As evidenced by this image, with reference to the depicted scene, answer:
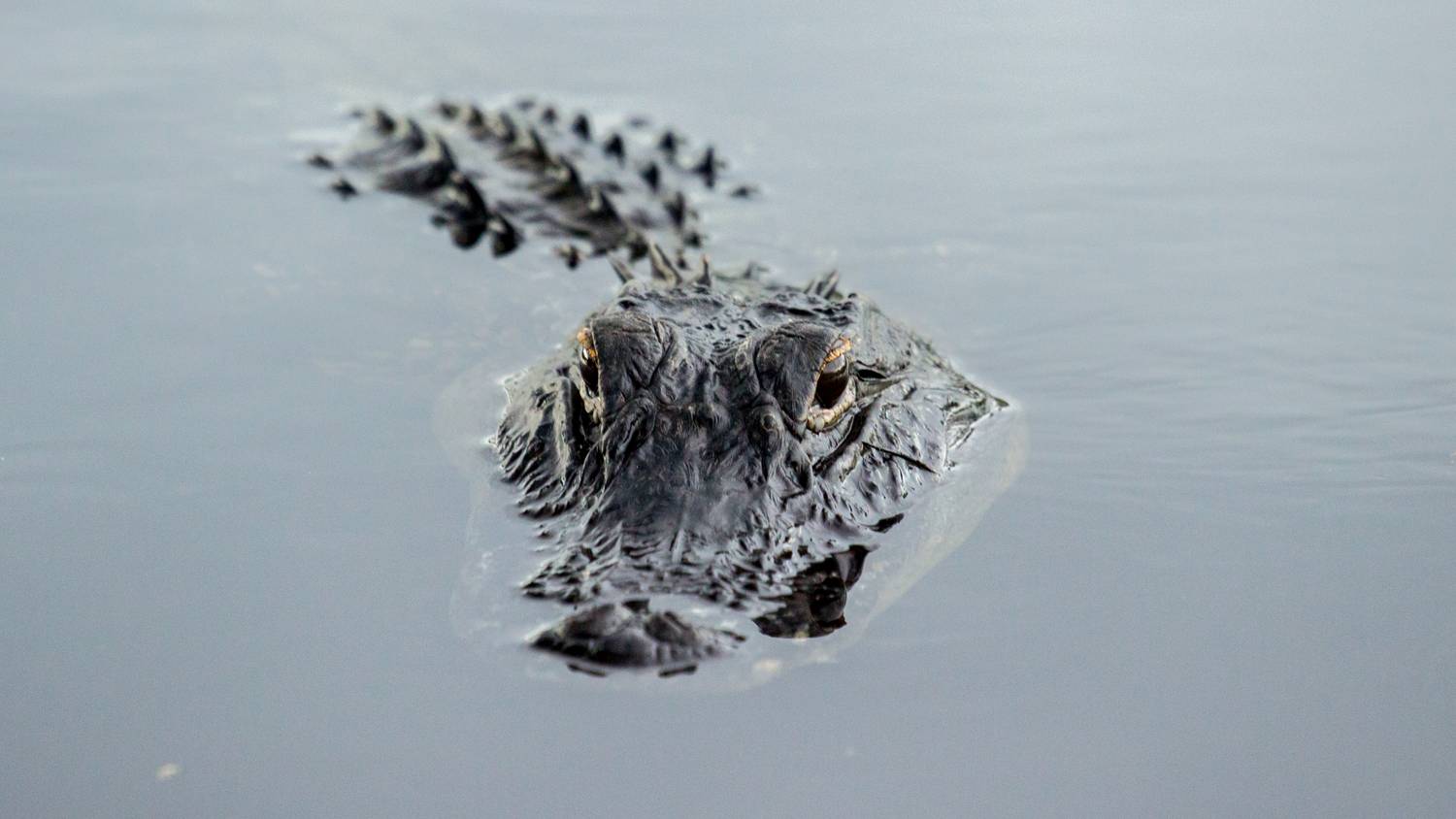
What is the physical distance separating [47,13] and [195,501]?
686 cm

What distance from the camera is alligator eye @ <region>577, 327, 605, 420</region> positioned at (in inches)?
170

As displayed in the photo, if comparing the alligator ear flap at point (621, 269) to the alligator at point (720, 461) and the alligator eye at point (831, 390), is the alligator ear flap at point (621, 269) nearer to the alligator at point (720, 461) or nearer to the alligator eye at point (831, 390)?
the alligator at point (720, 461)

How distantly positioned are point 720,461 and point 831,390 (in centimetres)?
55

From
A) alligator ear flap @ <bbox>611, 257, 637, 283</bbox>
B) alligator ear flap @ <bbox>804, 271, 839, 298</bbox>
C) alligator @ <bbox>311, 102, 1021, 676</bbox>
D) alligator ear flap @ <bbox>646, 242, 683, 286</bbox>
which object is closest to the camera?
alligator @ <bbox>311, 102, 1021, 676</bbox>

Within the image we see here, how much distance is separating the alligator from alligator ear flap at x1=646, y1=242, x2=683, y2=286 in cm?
4

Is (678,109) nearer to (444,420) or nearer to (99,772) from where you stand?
(444,420)

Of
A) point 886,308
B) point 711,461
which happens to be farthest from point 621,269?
point 711,461

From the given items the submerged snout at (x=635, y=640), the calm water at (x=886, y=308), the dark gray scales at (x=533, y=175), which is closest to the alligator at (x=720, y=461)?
the submerged snout at (x=635, y=640)

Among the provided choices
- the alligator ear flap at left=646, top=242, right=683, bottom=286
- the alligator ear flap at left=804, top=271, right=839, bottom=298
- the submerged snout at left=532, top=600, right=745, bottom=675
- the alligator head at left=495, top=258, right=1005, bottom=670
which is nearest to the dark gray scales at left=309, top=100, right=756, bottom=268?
the alligator ear flap at left=646, top=242, right=683, bottom=286

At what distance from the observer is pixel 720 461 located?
3.99 metres

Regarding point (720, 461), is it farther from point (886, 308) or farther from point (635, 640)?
point (886, 308)

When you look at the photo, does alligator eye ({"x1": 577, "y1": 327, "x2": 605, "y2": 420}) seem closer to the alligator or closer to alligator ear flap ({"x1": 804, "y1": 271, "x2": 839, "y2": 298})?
the alligator

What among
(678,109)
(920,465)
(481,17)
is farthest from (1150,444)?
(481,17)

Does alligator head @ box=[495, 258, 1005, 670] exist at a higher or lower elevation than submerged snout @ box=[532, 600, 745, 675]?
higher
